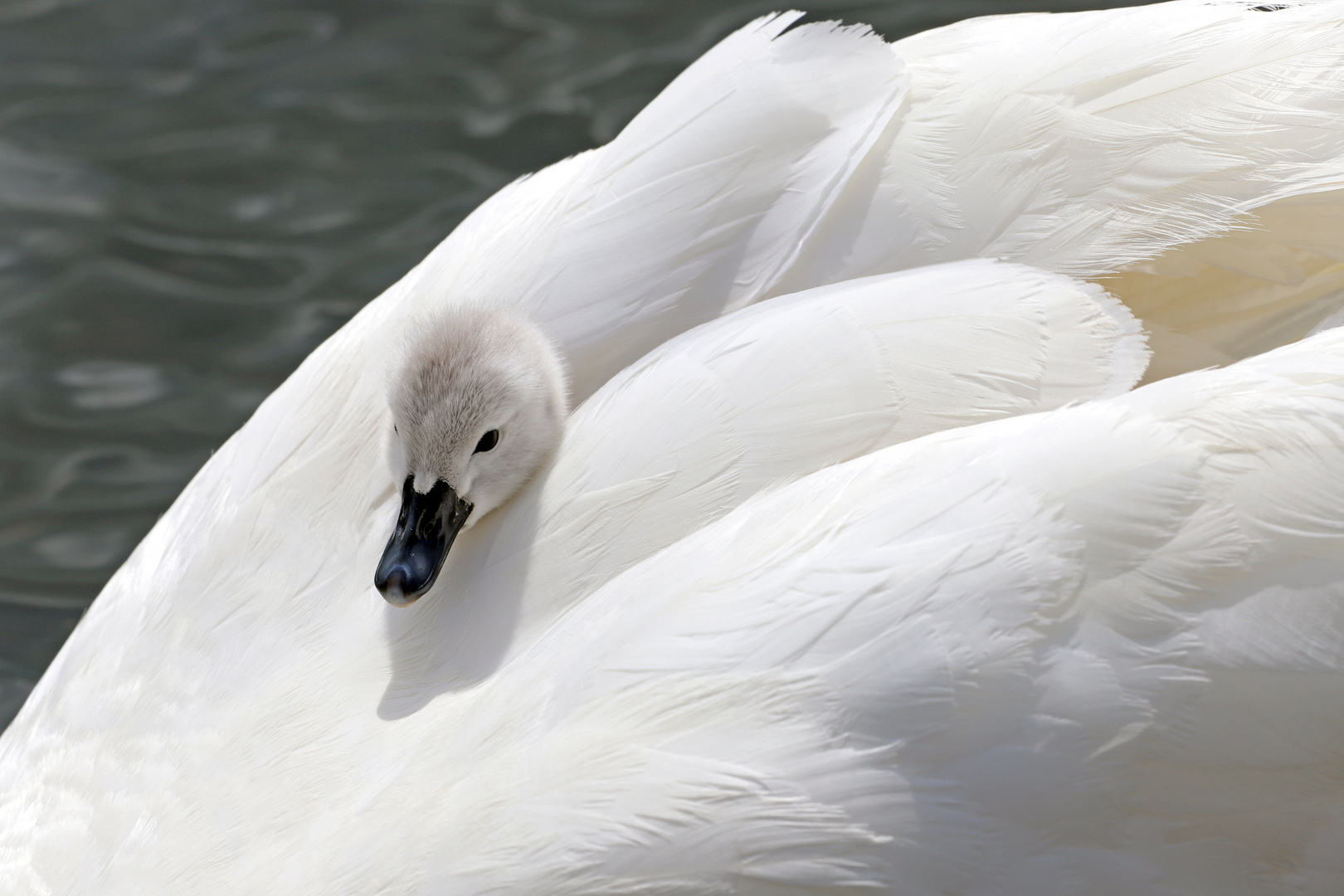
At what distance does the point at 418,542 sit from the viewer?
227 cm

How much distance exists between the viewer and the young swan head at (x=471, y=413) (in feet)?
7.83

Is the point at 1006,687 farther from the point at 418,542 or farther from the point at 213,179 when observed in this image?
the point at 213,179

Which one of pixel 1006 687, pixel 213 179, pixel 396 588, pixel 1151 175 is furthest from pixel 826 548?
pixel 213 179

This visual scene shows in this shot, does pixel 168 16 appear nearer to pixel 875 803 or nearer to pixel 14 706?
pixel 14 706

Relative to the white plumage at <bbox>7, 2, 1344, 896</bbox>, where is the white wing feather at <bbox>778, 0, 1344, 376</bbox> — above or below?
above

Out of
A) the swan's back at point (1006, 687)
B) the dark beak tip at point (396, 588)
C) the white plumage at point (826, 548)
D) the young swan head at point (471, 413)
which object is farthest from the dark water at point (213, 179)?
the swan's back at point (1006, 687)

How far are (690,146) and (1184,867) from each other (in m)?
1.20

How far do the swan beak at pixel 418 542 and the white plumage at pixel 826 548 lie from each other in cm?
7

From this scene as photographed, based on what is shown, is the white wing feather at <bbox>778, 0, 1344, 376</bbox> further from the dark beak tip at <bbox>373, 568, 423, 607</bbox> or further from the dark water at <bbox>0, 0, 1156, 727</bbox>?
the dark water at <bbox>0, 0, 1156, 727</bbox>

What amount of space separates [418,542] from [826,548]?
0.60 metres

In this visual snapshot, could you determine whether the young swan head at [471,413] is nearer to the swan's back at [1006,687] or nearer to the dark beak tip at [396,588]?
the dark beak tip at [396,588]

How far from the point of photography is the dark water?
14.0ft

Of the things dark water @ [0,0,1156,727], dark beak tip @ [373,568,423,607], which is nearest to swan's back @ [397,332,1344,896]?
dark beak tip @ [373,568,423,607]

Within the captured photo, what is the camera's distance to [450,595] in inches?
91.7
